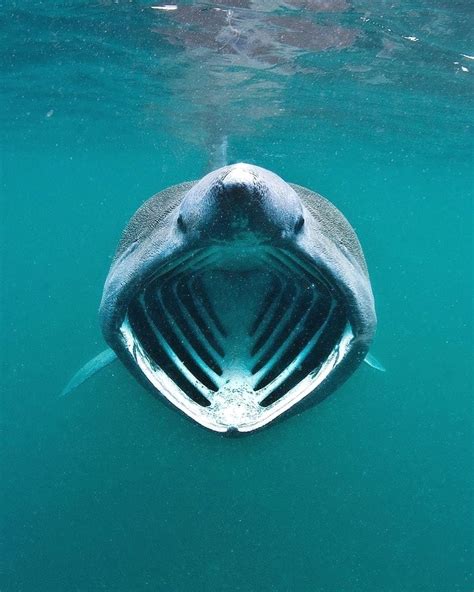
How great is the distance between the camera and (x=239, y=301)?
11.8ft

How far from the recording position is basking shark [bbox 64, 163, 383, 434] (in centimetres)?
236

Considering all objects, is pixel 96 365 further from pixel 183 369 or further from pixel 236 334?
pixel 183 369

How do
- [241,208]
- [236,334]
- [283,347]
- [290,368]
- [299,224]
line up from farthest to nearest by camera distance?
1. [236,334]
2. [283,347]
3. [290,368]
4. [299,224]
5. [241,208]

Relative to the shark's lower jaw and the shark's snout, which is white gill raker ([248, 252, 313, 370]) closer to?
the shark's lower jaw

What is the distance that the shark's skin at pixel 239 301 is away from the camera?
236 cm

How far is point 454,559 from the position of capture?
1617 centimetres

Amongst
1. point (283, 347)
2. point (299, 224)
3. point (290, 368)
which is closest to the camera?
point (299, 224)

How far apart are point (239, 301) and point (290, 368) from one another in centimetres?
67

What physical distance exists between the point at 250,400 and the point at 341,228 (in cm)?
138

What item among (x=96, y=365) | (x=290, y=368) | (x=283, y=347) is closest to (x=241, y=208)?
(x=290, y=368)

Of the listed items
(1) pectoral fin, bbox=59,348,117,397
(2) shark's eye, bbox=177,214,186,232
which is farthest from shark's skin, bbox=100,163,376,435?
(1) pectoral fin, bbox=59,348,117,397

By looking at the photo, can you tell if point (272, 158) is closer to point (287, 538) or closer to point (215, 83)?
point (215, 83)

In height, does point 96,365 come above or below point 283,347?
below

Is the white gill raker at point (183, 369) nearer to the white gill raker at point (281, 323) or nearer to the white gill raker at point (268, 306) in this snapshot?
the white gill raker at point (281, 323)
